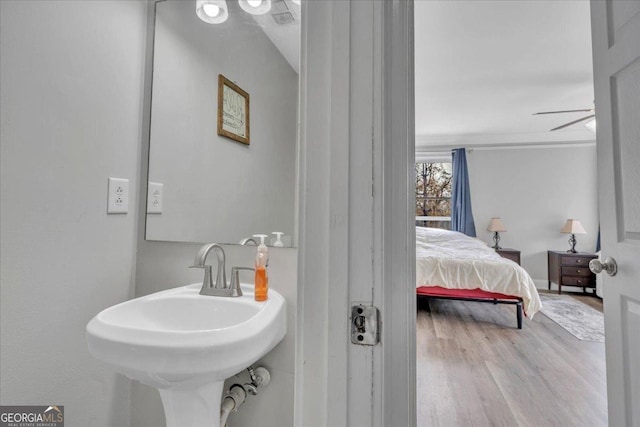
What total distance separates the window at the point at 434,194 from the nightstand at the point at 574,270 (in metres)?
1.61

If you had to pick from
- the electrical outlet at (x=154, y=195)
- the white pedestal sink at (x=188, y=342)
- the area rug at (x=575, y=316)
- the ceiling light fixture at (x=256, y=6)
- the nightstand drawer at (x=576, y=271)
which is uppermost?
the ceiling light fixture at (x=256, y=6)

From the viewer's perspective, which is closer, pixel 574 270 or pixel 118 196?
pixel 118 196

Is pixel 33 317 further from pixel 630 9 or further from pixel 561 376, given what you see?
pixel 561 376

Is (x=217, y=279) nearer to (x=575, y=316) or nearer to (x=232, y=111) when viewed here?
(x=232, y=111)

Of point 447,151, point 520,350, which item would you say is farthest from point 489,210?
point 520,350

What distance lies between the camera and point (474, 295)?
3051mm

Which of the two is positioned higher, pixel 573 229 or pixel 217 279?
pixel 573 229

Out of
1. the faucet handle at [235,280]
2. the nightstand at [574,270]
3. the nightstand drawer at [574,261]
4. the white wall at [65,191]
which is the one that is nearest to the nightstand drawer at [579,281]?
the nightstand at [574,270]

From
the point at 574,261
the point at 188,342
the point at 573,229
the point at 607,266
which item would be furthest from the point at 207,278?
the point at 573,229

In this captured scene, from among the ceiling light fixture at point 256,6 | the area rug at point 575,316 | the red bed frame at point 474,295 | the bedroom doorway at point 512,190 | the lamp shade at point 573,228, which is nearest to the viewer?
the ceiling light fixture at point 256,6

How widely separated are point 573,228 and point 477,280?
8.19 feet

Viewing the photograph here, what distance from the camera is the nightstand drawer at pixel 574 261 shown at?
4094 millimetres

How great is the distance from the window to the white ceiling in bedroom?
1.02m

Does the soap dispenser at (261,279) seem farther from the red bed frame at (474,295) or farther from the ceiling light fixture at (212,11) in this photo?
the red bed frame at (474,295)
